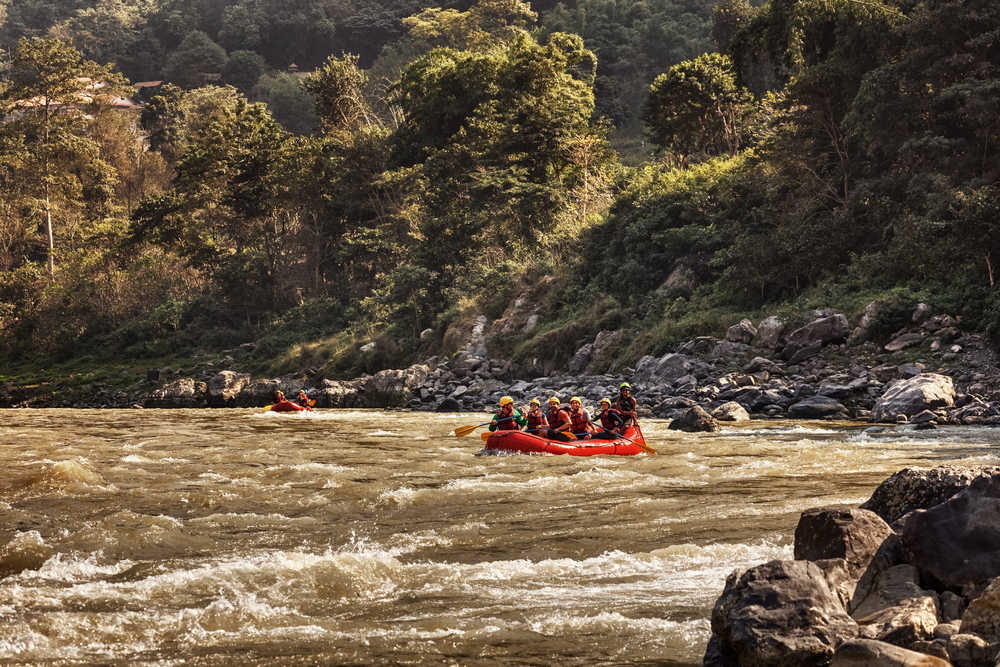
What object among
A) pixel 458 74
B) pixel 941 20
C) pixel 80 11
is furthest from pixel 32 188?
pixel 80 11

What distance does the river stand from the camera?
5566 millimetres

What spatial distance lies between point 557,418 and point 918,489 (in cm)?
919

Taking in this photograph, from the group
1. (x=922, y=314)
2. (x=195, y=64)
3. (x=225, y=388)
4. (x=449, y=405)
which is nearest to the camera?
(x=922, y=314)

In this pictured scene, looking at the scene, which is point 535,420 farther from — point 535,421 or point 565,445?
point 565,445

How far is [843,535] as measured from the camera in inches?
226

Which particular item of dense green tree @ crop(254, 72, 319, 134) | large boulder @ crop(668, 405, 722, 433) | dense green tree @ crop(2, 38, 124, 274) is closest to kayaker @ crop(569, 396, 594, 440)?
large boulder @ crop(668, 405, 722, 433)

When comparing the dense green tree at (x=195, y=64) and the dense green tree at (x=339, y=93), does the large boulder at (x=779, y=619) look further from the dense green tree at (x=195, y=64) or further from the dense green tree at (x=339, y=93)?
the dense green tree at (x=195, y=64)

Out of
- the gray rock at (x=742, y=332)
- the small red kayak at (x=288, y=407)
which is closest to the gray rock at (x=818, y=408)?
the gray rock at (x=742, y=332)

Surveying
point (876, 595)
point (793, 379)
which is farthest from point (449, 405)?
point (876, 595)

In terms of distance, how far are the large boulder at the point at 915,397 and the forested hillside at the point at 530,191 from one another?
2.25 metres

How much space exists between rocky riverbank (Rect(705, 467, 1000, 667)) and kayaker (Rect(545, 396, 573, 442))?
8.92 meters

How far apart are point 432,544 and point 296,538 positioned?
132 cm

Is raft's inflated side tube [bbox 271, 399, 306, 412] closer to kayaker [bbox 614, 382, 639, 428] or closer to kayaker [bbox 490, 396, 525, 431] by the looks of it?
kayaker [bbox 490, 396, 525, 431]

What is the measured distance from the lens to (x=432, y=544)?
8.24 m
